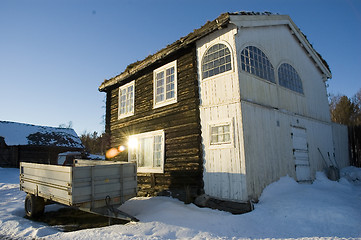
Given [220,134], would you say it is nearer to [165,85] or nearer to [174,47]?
[165,85]

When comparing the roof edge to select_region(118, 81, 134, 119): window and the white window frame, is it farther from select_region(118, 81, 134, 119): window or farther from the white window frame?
the white window frame

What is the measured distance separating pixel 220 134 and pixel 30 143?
23.8 m

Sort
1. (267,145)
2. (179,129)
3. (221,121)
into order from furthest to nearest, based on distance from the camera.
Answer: (179,129)
(267,145)
(221,121)

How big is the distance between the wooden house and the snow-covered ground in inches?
37.6

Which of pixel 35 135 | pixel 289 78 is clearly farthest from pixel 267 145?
pixel 35 135

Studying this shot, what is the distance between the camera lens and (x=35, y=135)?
27031mm

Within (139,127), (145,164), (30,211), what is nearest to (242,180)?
(145,164)

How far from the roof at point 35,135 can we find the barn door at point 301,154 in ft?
80.8

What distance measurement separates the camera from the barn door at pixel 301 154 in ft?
33.6

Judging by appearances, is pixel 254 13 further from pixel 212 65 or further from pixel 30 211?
pixel 30 211

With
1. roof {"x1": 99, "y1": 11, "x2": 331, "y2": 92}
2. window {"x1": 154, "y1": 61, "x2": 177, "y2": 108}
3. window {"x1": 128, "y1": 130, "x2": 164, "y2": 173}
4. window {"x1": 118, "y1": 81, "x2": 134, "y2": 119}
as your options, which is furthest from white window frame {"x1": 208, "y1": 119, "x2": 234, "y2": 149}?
window {"x1": 118, "y1": 81, "x2": 134, "y2": 119}

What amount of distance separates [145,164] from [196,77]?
4.81m

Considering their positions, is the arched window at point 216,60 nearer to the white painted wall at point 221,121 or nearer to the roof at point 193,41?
the white painted wall at point 221,121

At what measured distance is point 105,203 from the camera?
6.96 m
